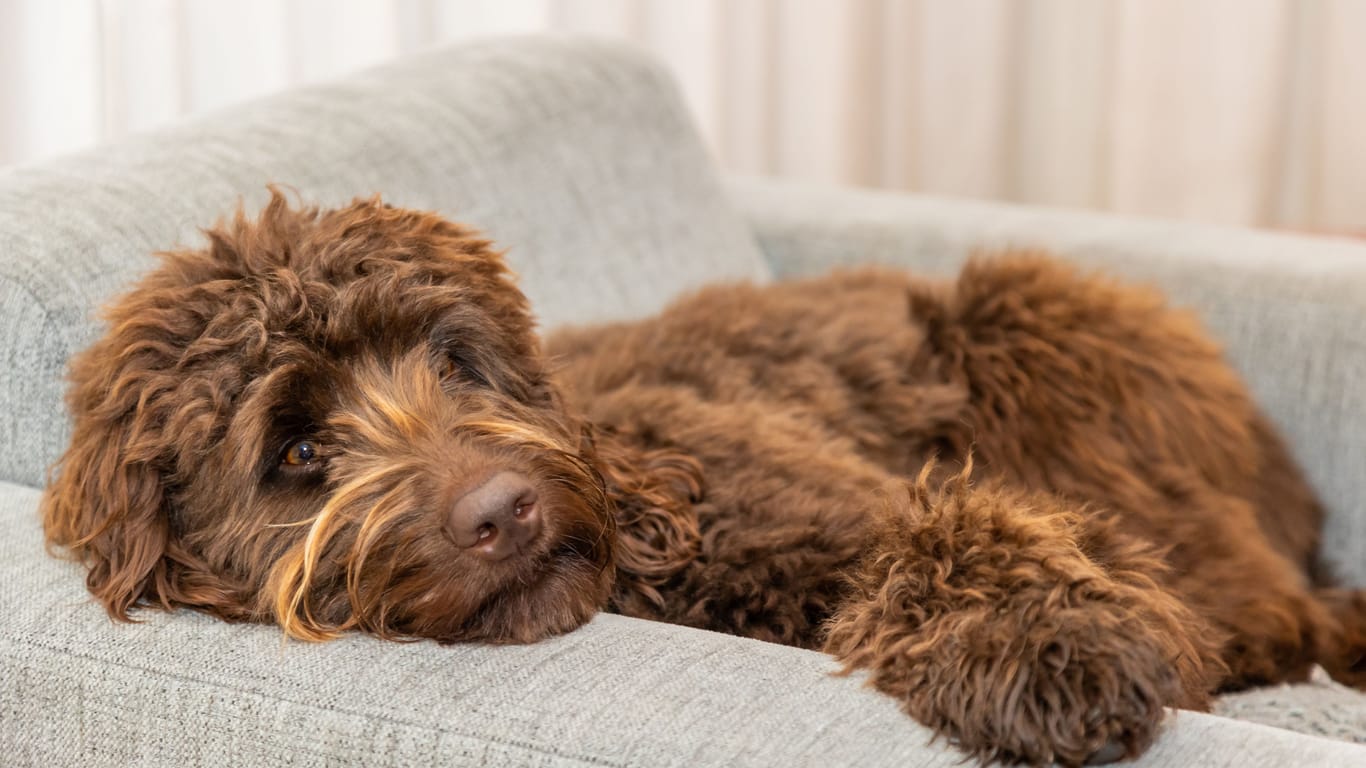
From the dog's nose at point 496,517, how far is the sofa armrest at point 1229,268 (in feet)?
5.90

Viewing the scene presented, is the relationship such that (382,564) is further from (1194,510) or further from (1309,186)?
(1309,186)

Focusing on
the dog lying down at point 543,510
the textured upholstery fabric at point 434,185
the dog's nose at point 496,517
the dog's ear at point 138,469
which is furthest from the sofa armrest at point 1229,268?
the dog's ear at point 138,469

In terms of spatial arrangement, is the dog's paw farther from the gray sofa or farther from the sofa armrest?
the sofa armrest

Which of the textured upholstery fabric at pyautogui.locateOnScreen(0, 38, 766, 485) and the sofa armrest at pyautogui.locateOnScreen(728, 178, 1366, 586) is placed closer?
the textured upholstery fabric at pyautogui.locateOnScreen(0, 38, 766, 485)

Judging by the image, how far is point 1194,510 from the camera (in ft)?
8.40

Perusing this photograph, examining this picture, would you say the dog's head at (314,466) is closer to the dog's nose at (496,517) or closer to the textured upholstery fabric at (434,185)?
the dog's nose at (496,517)

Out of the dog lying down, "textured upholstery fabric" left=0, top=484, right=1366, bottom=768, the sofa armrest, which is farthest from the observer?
the sofa armrest

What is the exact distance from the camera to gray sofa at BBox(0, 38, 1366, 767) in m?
1.54

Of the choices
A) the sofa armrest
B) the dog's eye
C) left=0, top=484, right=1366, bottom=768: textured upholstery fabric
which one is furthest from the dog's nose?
the sofa armrest

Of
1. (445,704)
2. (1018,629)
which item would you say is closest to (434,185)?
(445,704)

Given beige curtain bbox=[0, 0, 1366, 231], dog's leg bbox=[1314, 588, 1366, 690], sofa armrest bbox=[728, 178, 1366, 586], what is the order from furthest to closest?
beige curtain bbox=[0, 0, 1366, 231] → sofa armrest bbox=[728, 178, 1366, 586] → dog's leg bbox=[1314, 588, 1366, 690]

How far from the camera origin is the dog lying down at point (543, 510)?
1649 millimetres

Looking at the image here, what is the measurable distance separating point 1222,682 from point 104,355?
175cm

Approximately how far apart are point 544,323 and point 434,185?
1.09ft
